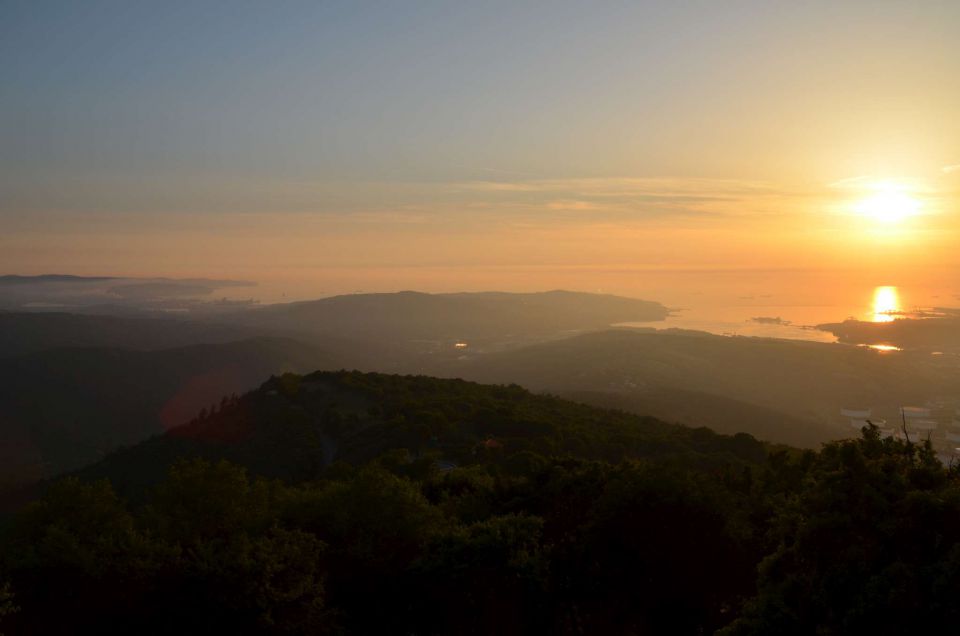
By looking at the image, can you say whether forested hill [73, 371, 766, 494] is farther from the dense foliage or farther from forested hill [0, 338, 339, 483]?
forested hill [0, 338, 339, 483]

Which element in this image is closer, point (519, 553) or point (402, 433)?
point (519, 553)

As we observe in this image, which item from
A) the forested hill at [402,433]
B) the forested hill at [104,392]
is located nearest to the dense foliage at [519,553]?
the forested hill at [402,433]

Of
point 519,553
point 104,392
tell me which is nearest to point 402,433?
point 519,553

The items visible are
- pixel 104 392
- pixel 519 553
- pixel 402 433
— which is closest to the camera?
pixel 519 553

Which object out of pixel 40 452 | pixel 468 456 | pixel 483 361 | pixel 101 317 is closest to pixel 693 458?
pixel 468 456

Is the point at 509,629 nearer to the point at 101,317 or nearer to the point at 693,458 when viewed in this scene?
the point at 693,458

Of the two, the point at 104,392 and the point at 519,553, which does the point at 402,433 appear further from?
the point at 104,392

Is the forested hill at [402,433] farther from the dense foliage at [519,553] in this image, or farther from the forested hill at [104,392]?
the forested hill at [104,392]
